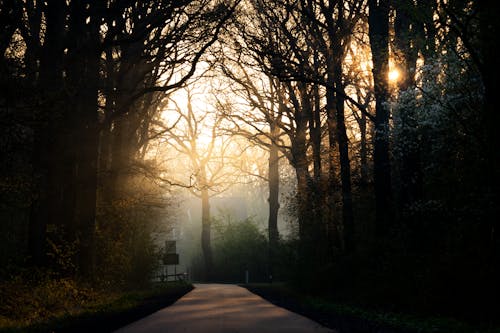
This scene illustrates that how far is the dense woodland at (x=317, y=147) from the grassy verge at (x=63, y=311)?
2.76 feet

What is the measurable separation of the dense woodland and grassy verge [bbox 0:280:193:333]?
841 mm

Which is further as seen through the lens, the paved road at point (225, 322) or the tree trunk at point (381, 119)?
the tree trunk at point (381, 119)

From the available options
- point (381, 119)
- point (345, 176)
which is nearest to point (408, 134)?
point (381, 119)

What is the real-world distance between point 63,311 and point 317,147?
16962 mm

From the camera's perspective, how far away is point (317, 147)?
29.9 meters

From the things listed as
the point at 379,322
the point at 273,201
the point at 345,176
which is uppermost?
the point at 273,201

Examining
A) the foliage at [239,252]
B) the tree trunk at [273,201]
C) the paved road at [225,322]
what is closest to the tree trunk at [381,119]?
the paved road at [225,322]

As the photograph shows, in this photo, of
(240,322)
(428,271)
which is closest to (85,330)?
(240,322)

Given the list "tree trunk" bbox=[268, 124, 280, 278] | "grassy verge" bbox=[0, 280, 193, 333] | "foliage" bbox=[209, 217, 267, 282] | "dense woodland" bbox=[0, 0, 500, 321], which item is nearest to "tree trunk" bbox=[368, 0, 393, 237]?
"dense woodland" bbox=[0, 0, 500, 321]

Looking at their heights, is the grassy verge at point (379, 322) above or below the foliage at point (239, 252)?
below

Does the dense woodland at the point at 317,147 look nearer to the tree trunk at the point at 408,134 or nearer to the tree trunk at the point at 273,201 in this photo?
the tree trunk at the point at 408,134

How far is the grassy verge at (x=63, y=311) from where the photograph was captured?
39.8 feet

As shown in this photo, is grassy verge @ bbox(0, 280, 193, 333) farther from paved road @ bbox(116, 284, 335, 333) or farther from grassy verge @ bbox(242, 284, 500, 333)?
grassy verge @ bbox(242, 284, 500, 333)

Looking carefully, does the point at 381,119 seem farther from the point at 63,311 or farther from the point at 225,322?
the point at 63,311
